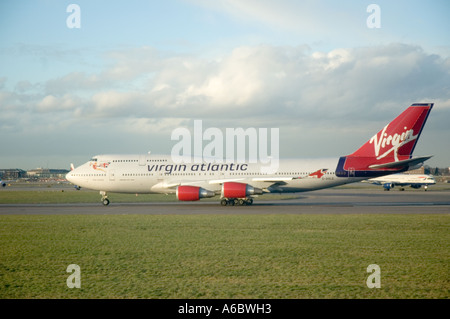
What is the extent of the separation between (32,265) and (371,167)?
2603 cm

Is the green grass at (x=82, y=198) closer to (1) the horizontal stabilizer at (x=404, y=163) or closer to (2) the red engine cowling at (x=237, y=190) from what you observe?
(2) the red engine cowling at (x=237, y=190)

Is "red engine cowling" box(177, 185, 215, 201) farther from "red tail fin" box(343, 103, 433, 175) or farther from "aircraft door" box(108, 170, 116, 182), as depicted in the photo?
"red tail fin" box(343, 103, 433, 175)

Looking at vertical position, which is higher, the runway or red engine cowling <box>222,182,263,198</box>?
red engine cowling <box>222,182,263,198</box>

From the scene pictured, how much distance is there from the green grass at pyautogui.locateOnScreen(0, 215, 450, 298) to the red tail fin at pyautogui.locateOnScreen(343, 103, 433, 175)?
1263cm

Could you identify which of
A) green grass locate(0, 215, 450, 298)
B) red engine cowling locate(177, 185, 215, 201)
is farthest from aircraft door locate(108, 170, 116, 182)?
green grass locate(0, 215, 450, 298)

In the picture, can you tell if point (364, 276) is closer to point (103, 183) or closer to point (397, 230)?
point (397, 230)

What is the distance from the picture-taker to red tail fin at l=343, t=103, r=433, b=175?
3033 cm

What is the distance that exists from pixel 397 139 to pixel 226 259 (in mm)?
23649

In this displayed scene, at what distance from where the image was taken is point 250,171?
3269 cm

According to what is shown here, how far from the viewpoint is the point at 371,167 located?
1222 inches

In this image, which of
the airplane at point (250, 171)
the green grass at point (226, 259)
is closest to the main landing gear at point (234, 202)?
the airplane at point (250, 171)
